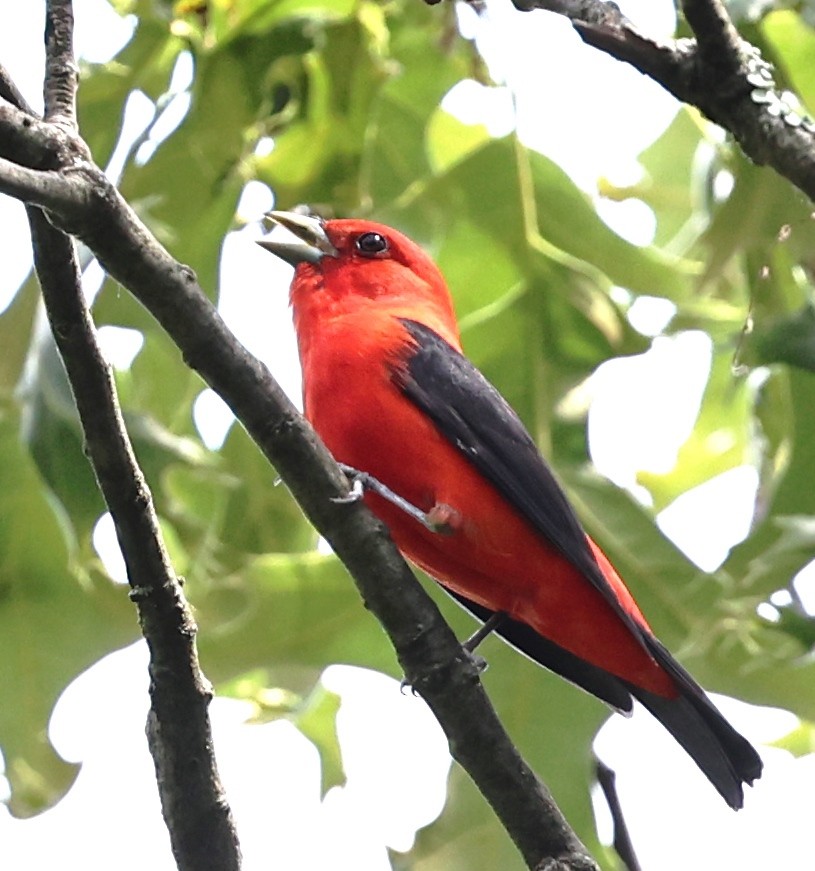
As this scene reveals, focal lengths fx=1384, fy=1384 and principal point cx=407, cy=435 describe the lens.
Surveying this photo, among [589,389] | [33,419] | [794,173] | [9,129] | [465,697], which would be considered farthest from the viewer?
[589,389]

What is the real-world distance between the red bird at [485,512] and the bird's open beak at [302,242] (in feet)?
1.08

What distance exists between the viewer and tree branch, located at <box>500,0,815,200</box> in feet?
7.77

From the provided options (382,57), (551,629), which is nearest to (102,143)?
(382,57)

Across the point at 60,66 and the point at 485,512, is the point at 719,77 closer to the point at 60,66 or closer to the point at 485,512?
the point at 60,66

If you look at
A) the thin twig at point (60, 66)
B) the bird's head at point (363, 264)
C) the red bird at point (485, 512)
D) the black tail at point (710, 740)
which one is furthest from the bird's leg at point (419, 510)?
the thin twig at point (60, 66)

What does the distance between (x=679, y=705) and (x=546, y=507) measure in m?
0.76

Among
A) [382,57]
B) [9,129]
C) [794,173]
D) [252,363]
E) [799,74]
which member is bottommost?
[794,173]

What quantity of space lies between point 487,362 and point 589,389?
13.2 inches

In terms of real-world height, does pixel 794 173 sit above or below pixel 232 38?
below

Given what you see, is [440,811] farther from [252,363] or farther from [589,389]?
[252,363]

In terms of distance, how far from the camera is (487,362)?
4.41 meters

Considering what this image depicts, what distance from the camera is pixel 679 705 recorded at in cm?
412

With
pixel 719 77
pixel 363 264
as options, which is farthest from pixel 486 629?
pixel 719 77

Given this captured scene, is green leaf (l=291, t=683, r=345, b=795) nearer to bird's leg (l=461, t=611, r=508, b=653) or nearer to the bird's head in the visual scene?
bird's leg (l=461, t=611, r=508, b=653)
